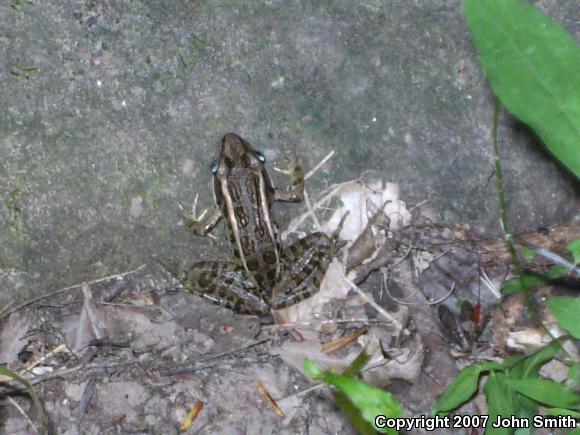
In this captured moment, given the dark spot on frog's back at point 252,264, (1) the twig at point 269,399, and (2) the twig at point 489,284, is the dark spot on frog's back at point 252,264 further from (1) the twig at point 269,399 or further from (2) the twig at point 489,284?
(2) the twig at point 489,284

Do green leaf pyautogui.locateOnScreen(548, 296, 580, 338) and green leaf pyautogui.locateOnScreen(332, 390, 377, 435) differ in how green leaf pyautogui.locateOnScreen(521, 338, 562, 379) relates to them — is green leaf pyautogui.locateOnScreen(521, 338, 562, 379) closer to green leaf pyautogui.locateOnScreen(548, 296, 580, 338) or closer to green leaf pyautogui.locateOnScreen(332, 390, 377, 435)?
green leaf pyautogui.locateOnScreen(548, 296, 580, 338)

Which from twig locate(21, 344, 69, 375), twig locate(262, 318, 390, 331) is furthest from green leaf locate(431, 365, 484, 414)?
twig locate(21, 344, 69, 375)

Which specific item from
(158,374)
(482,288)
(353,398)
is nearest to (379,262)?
(482,288)

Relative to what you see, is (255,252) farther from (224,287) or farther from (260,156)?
(260,156)

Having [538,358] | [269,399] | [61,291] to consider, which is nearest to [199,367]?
[269,399]

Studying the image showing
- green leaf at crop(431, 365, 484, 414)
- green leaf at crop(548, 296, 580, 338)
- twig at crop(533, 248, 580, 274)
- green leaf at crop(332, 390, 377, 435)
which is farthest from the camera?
twig at crop(533, 248, 580, 274)
